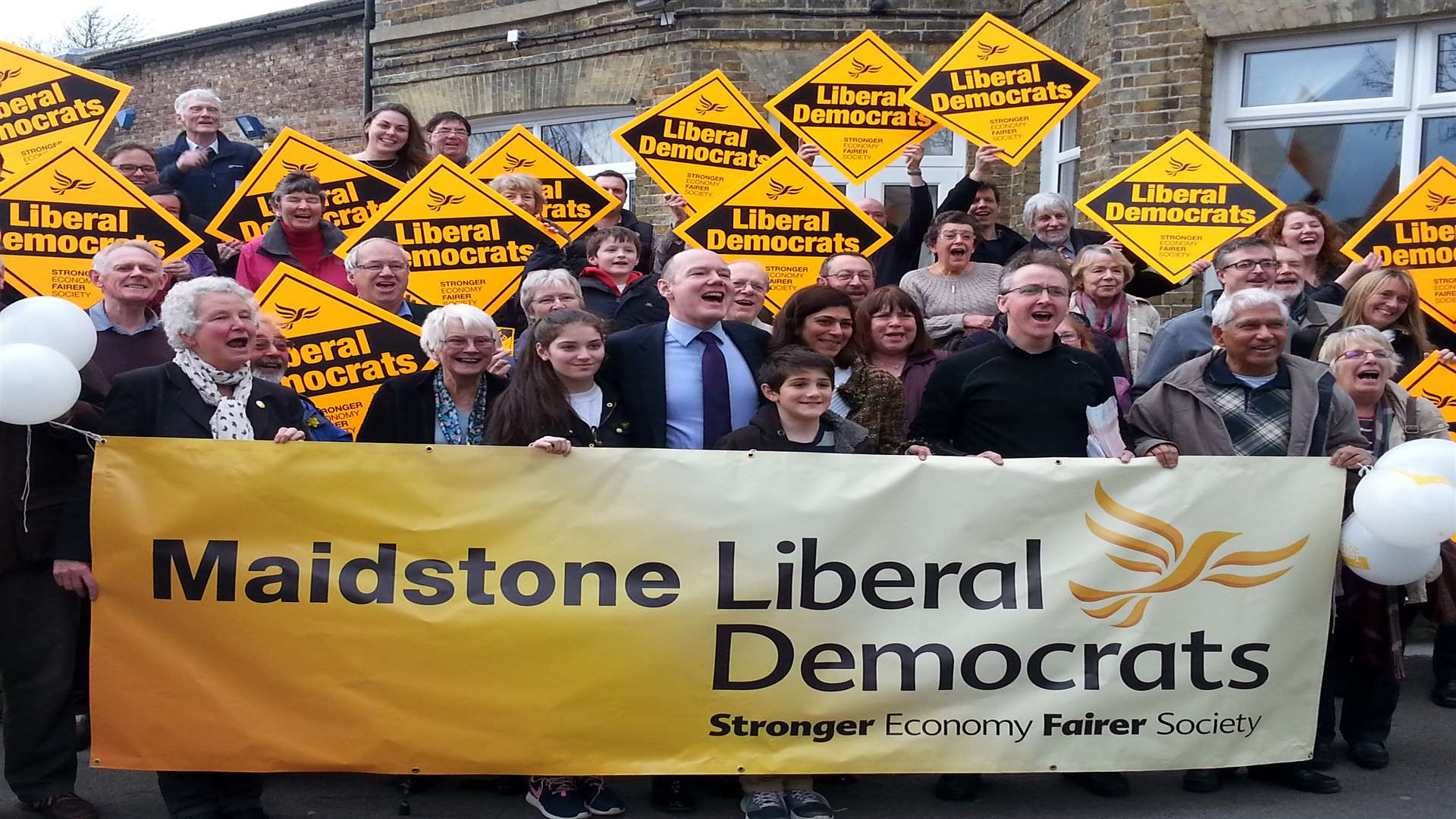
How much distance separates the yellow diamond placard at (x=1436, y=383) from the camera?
21.0ft

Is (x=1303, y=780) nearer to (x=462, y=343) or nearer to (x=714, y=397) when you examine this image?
(x=714, y=397)

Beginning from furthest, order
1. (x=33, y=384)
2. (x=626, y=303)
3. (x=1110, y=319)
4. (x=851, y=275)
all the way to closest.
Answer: (x=1110, y=319) → (x=626, y=303) → (x=851, y=275) → (x=33, y=384)

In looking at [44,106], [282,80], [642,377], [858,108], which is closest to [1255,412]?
[642,377]

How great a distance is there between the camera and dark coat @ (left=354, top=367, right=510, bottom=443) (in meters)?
5.10

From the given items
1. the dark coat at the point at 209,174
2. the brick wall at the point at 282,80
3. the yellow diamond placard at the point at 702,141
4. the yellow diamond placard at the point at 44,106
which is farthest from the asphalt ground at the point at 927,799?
the brick wall at the point at 282,80

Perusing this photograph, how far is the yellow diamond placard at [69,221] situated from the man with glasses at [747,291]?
2.67m

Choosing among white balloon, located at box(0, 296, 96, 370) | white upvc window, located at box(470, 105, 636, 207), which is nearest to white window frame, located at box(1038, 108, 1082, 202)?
white upvc window, located at box(470, 105, 636, 207)

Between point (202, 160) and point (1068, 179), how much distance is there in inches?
271

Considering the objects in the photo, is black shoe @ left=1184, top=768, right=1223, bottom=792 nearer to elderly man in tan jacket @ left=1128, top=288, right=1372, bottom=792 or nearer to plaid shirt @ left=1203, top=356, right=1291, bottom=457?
elderly man in tan jacket @ left=1128, top=288, right=1372, bottom=792

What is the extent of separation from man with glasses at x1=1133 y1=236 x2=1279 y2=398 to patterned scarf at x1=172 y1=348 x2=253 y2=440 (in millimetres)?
3780

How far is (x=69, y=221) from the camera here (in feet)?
22.0

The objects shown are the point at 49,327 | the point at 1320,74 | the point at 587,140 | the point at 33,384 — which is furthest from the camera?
the point at 587,140

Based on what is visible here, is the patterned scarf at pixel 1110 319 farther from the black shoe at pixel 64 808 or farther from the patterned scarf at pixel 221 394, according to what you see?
the black shoe at pixel 64 808

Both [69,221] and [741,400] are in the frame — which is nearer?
[741,400]
